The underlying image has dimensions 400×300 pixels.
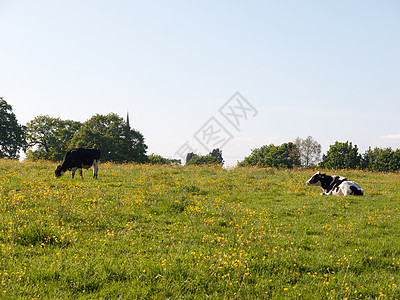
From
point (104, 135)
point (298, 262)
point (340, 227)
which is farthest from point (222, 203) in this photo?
point (104, 135)

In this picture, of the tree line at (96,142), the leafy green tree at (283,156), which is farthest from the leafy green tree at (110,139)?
the leafy green tree at (283,156)

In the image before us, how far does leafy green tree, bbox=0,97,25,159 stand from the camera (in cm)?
4781

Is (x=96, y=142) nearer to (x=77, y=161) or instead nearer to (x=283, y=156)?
(x=77, y=161)

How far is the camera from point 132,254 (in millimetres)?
6129

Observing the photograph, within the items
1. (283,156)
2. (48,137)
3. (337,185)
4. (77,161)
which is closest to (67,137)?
(48,137)

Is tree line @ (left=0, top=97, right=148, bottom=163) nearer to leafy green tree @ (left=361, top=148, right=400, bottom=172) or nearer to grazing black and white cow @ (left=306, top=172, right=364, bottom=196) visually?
grazing black and white cow @ (left=306, top=172, right=364, bottom=196)

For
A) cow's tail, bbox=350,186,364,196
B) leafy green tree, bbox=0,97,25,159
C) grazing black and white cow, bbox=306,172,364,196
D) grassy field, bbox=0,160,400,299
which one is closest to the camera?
grassy field, bbox=0,160,400,299

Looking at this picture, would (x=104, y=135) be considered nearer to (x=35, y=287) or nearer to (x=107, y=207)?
(x=107, y=207)

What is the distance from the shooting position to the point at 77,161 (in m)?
17.6

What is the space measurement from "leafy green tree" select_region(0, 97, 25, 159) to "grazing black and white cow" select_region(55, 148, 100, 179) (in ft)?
127

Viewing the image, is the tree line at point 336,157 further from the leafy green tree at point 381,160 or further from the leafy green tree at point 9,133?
the leafy green tree at point 9,133

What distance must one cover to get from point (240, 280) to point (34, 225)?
5266 mm

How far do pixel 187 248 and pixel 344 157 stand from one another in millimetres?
81903

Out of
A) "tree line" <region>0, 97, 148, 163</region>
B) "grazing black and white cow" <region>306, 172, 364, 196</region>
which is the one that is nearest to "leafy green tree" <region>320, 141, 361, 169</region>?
"tree line" <region>0, 97, 148, 163</region>
